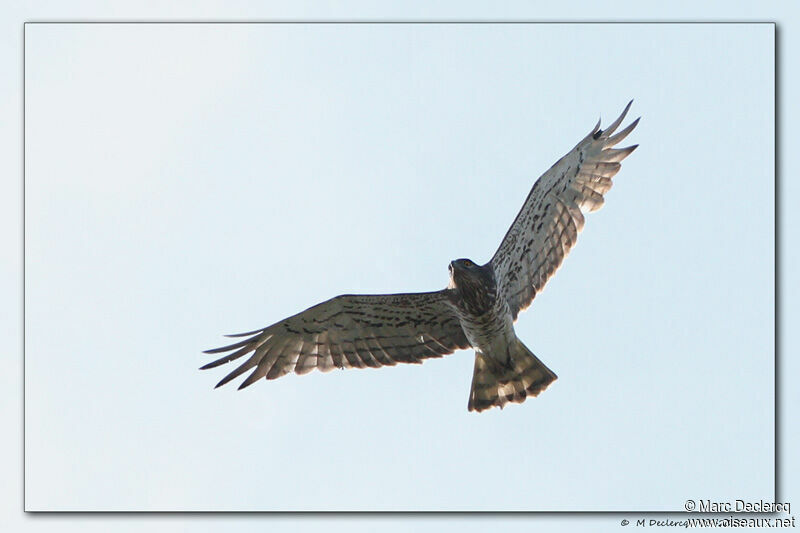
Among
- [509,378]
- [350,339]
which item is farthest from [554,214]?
[350,339]

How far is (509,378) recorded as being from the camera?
1037cm

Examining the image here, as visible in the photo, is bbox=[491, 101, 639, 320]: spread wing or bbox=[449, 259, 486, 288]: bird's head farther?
bbox=[491, 101, 639, 320]: spread wing

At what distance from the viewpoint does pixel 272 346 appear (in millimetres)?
10547

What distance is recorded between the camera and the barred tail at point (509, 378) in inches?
405

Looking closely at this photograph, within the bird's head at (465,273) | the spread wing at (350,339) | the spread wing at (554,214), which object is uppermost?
the spread wing at (554,214)

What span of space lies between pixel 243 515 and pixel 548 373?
328cm

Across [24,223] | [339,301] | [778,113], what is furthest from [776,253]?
[24,223]

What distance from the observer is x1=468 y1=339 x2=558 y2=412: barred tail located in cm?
1029

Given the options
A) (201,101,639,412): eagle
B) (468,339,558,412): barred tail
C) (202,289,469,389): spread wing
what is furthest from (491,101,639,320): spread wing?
(202,289,469,389): spread wing

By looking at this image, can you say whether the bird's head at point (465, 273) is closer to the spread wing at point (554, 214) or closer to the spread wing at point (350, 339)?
the spread wing at point (554, 214)

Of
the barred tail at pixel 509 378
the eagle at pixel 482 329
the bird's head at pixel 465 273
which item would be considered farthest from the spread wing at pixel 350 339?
the bird's head at pixel 465 273

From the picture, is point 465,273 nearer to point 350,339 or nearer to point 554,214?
point 554,214

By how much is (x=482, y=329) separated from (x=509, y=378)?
0.67 metres

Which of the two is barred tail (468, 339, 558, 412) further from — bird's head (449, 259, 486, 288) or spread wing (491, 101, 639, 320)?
bird's head (449, 259, 486, 288)
